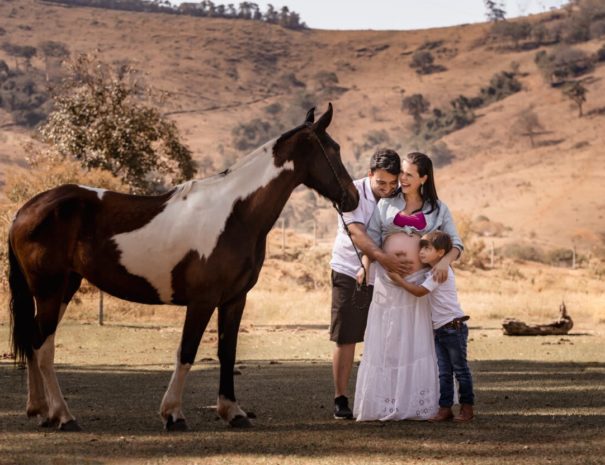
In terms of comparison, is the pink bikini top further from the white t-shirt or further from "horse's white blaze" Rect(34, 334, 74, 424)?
"horse's white blaze" Rect(34, 334, 74, 424)

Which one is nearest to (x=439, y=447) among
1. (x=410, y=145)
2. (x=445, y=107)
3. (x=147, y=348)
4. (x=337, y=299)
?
(x=337, y=299)

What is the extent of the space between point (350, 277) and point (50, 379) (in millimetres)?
2443

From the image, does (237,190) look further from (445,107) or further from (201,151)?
(445,107)

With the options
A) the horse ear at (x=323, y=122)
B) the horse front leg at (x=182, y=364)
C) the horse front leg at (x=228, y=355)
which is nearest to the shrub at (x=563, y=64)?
the horse ear at (x=323, y=122)

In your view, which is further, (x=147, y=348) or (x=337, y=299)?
(x=147, y=348)

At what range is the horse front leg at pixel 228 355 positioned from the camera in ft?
28.2

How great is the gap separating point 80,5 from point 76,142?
9285 centimetres

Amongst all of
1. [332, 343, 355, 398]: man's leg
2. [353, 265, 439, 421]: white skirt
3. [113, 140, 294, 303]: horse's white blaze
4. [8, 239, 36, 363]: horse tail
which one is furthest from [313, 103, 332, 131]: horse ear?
[8, 239, 36, 363]: horse tail

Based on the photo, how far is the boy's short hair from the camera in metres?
8.62

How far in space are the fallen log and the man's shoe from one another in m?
13.2

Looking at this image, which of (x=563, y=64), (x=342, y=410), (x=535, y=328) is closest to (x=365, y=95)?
(x=563, y=64)

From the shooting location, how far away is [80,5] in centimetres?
A: 11875

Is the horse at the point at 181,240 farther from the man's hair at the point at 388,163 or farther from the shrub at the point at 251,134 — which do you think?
the shrub at the point at 251,134

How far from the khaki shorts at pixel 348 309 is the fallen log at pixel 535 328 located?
43.0ft
